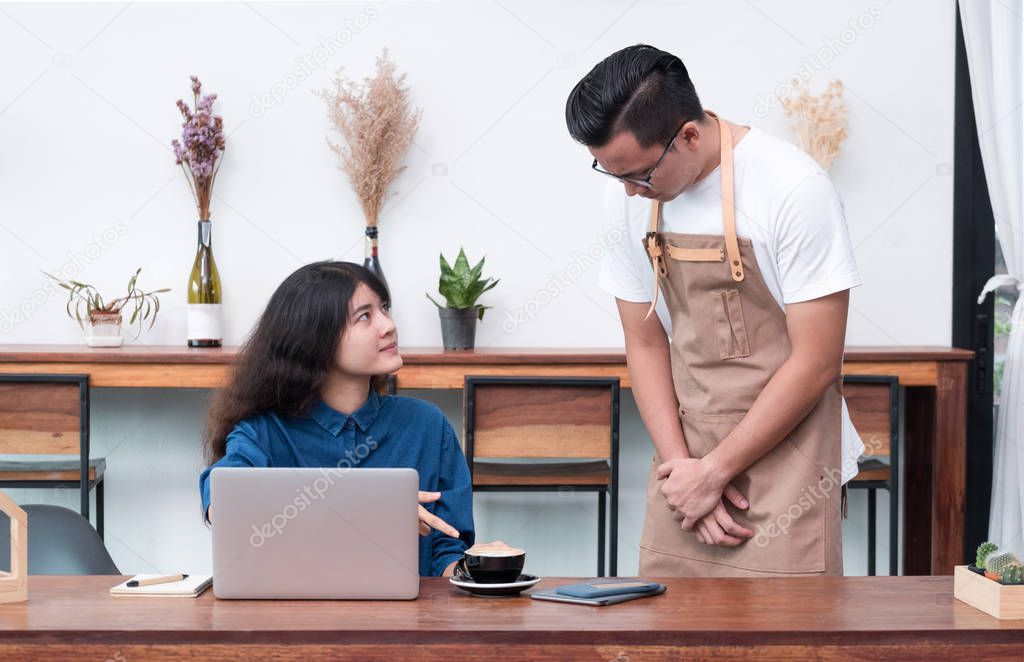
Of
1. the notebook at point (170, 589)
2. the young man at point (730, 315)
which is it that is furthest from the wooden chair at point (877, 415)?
the notebook at point (170, 589)

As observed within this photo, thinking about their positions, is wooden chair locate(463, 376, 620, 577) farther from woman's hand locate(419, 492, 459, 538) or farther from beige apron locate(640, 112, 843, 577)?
woman's hand locate(419, 492, 459, 538)

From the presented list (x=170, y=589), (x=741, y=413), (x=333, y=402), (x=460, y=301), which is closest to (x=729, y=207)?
(x=741, y=413)

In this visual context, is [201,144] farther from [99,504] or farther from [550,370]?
[550,370]

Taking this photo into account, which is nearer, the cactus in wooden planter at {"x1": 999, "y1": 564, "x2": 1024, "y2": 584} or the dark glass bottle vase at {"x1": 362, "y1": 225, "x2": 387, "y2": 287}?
the cactus in wooden planter at {"x1": 999, "y1": 564, "x2": 1024, "y2": 584}

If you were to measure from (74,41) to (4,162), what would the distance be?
0.47 m

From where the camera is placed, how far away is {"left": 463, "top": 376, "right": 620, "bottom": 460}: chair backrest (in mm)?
3188

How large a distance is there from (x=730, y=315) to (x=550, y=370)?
4.77ft

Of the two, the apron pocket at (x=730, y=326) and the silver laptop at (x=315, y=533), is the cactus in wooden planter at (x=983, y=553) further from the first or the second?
the silver laptop at (x=315, y=533)

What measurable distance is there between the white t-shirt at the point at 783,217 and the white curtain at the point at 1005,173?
1760mm

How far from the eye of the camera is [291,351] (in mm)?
1900

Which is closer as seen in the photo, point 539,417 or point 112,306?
point 539,417

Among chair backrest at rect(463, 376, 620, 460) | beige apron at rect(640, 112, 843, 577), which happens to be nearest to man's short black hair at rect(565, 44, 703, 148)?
beige apron at rect(640, 112, 843, 577)

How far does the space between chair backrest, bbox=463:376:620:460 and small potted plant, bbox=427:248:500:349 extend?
1.02 feet

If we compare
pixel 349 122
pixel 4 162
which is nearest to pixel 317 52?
pixel 349 122
